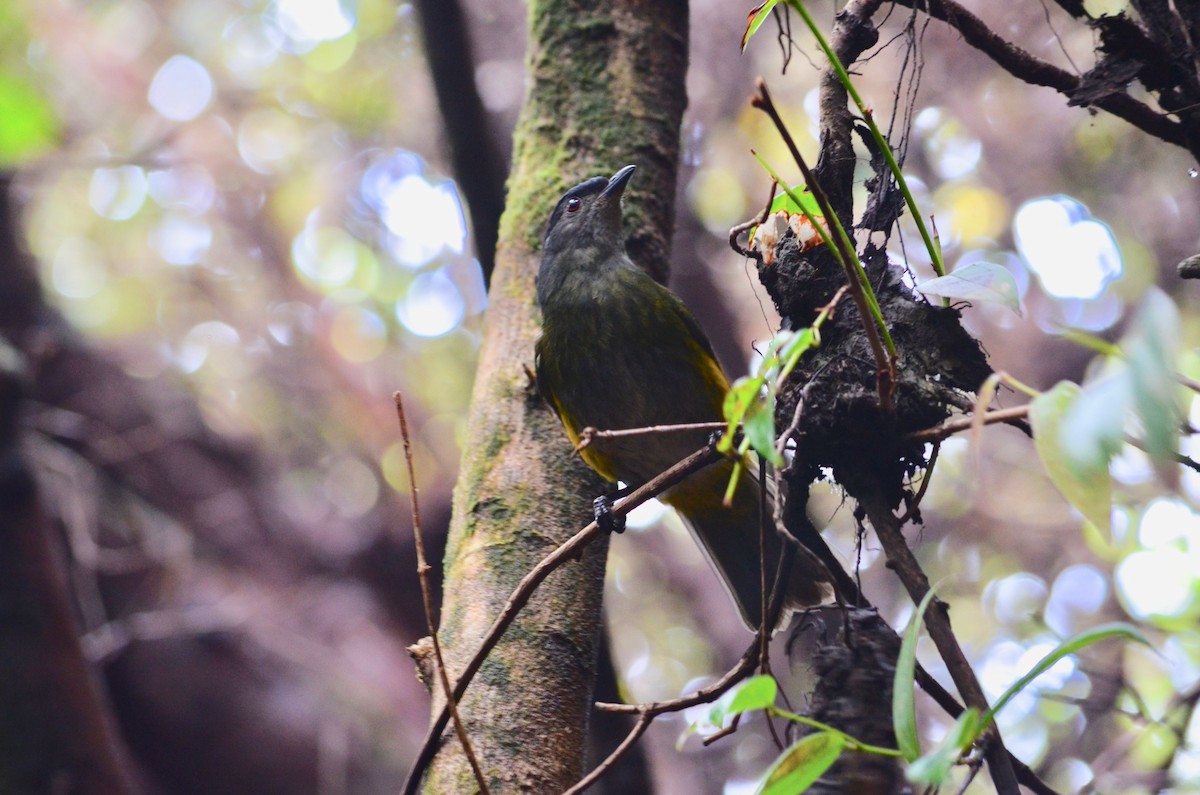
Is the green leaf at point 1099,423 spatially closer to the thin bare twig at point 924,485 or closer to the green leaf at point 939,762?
the green leaf at point 939,762

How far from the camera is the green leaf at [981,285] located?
4.32ft

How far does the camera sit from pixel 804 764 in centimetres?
116

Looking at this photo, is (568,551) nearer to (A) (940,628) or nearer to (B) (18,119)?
(A) (940,628)

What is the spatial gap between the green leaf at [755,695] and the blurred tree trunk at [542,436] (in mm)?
921

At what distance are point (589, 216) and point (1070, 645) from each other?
218 cm

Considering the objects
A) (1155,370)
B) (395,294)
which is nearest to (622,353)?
(1155,370)

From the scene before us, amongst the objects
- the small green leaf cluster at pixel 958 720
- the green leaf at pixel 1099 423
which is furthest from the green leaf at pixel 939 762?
the green leaf at pixel 1099 423

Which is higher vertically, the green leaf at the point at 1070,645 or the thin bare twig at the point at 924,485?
the thin bare twig at the point at 924,485

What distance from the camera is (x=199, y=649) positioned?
15.9 feet

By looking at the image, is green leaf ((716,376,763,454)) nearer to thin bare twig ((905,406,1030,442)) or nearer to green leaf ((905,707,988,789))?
thin bare twig ((905,406,1030,442))

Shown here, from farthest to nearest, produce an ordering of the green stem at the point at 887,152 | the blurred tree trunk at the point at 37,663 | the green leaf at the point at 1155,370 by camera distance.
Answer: the blurred tree trunk at the point at 37,663, the green stem at the point at 887,152, the green leaf at the point at 1155,370

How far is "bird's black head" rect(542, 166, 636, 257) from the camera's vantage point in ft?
9.29

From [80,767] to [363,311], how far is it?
4859 millimetres

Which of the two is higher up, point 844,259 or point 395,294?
point 395,294
